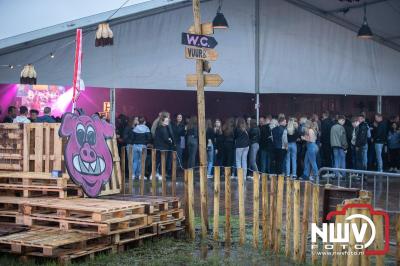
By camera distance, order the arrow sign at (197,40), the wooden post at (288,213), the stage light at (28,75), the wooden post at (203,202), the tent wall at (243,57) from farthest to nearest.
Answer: the tent wall at (243,57) → the stage light at (28,75) → the arrow sign at (197,40) → the wooden post at (203,202) → the wooden post at (288,213)

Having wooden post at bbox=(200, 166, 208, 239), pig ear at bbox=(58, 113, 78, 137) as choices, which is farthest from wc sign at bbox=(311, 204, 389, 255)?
pig ear at bbox=(58, 113, 78, 137)

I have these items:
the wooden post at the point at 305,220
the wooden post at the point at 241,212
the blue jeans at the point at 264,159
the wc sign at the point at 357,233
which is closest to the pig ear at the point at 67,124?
the wooden post at the point at 241,212

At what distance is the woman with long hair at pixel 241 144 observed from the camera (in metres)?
15.3

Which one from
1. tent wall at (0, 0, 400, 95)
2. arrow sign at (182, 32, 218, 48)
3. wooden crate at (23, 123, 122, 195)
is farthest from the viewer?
tent wall at (0, 0, 400, 95)

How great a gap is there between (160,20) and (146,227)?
1046 centimetres

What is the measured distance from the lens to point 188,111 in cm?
2016

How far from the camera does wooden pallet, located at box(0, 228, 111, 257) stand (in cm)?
672

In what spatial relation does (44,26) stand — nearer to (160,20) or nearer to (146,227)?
(160,20)

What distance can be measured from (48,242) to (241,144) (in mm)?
9107

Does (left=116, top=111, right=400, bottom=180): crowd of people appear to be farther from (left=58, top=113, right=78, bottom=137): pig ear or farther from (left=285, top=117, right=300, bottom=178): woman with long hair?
(left=58, top=113, right=78, bottom=137): pig ear

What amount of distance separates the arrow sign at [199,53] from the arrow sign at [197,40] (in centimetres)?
6

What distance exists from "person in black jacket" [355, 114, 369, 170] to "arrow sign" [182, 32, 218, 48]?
Result: 8.62 meters

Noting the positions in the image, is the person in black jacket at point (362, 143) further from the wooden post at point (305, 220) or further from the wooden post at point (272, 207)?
the wooden post at point (305, 220)

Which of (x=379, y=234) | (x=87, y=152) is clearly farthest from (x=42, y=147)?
(x=379, y=234)
